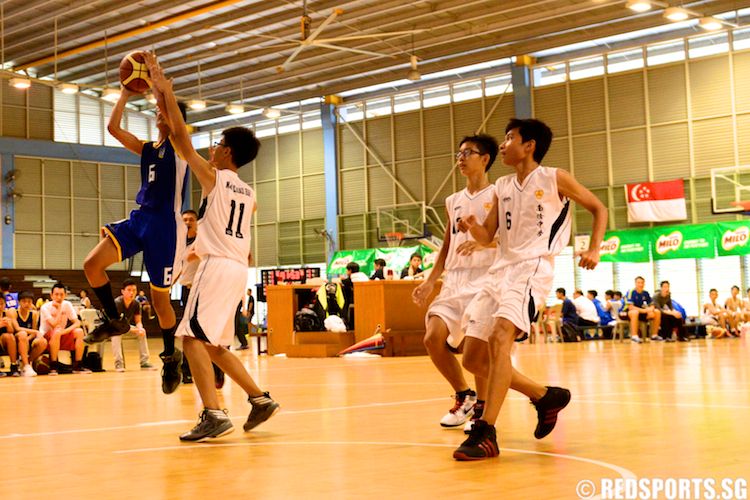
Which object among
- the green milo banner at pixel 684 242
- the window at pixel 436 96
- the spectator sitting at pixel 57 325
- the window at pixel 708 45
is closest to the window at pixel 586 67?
the window at pixel 708 45

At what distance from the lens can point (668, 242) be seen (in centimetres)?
2898

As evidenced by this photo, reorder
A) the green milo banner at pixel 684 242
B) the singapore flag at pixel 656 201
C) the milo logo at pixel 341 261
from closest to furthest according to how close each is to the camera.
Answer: the green milo banner at pixel 684 242
the singapore flag at pixel 656 201
the milo logo at pixel 341 261

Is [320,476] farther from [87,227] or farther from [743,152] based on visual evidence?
[87,227]

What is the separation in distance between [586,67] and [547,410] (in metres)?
28.1

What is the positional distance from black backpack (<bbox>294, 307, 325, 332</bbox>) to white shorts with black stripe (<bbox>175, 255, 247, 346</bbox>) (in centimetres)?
1304

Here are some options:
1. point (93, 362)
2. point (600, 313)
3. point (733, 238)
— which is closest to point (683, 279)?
point (733, 238)

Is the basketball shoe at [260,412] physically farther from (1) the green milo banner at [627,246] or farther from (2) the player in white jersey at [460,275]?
(1) the green milo banner at [627,246]

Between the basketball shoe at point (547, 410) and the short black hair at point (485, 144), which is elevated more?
the short black hair at point (485, 144)

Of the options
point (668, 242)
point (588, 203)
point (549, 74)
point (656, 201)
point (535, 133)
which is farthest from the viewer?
point (549, 74)

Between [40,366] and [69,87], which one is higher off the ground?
[69,87]

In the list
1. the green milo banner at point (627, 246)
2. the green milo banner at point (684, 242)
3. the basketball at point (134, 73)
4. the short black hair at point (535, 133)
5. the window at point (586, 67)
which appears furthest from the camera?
the window at point (586, 67)

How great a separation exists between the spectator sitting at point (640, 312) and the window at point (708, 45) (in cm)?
1001

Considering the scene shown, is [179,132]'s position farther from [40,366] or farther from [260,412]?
[40,366]

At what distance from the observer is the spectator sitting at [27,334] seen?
13.6 meters
